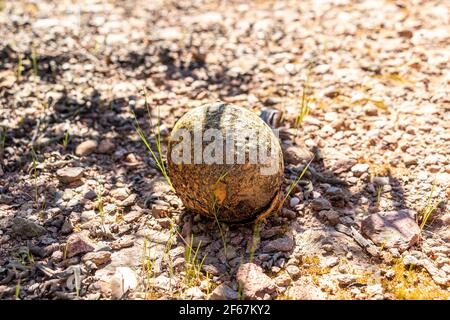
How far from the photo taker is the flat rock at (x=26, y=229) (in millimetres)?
3584

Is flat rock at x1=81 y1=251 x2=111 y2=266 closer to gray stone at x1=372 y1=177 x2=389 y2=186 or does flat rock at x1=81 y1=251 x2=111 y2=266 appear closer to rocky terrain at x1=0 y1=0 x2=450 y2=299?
rocky terrain at x1=0 y1=0 x2=450 y2=299

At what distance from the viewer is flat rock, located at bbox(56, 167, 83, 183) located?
410 centimetres

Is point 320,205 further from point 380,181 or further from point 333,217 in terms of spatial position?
point 380,181

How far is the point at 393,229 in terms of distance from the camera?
3541mm

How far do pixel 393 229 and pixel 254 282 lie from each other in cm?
108

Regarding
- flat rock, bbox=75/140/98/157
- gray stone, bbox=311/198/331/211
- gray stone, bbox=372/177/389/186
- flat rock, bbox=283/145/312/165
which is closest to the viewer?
gray stone, bbox=311/198/331/211

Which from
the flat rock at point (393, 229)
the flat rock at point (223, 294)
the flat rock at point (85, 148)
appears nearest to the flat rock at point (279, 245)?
the flat rock at point (223, 294)

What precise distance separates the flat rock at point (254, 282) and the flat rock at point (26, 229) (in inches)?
56.8

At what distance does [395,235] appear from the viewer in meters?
3.50

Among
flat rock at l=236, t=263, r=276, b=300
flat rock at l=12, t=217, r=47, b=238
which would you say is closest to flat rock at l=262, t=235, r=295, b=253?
flat rock at l=236, t=263, r=276, b=300

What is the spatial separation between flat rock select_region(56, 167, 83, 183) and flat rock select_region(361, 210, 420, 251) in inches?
87.4
